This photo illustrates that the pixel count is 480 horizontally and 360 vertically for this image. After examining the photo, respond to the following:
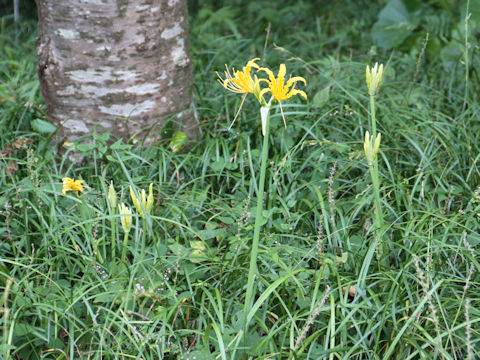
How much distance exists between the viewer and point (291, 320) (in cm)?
160

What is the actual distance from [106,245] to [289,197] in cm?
72

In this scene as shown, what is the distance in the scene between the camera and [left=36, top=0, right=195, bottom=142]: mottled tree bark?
2.34m

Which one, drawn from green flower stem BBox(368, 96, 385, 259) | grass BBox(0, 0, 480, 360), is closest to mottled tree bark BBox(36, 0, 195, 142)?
grass BBox(0, 0, 480, 360)

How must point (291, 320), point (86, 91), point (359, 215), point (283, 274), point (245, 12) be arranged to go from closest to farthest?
point (291, 320) → point (283, 274) → point (359, 215) → point (86, 91) → point (245, 12)

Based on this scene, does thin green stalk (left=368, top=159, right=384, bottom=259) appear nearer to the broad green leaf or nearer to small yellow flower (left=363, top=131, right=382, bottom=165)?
small yellow flower (left=363, top=131, right=382, bottom=165)

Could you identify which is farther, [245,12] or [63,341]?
[245,12]

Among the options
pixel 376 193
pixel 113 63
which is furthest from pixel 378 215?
pixel 113 63

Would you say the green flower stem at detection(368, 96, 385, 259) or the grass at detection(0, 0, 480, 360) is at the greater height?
the green flower stem at detection(368, 96, 385, 259)

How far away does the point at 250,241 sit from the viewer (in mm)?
1964

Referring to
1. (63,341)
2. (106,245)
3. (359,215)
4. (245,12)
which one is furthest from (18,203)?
(245,12)

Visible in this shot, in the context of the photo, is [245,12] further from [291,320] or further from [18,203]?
[291,320]

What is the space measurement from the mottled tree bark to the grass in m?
0.15

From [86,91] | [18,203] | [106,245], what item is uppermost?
[86,91]

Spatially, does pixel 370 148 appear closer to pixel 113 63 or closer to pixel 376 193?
pixel 376 193
